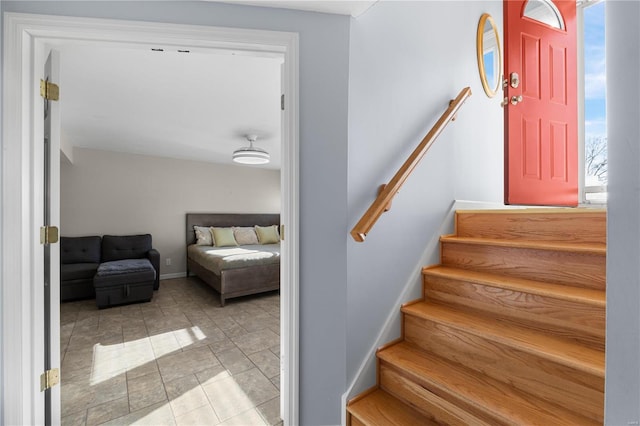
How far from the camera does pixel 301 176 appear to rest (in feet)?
4.49

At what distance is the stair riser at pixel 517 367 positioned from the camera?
39.1 inches

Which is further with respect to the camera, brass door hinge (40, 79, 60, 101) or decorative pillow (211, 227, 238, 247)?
decorative pillow (211, 227, 238, 247)

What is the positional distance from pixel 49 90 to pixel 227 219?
4526 millimetres

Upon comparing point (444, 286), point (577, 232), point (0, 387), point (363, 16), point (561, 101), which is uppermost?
point (363, 16)

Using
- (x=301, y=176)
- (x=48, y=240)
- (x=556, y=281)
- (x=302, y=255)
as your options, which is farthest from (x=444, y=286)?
(x=48, y=240)

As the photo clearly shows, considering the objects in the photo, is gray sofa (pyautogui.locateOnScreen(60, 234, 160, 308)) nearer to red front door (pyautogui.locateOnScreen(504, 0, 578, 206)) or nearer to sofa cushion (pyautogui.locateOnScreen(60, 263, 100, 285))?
sofa cushion (pyautogui.locateOnScreen(60, 263, 100, 285))

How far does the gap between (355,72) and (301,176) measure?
0.64m

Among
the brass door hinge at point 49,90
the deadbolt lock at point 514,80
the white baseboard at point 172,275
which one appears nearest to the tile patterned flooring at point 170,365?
the white baseboard at point 172,275

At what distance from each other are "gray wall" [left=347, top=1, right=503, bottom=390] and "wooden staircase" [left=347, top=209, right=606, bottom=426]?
7.3 inches

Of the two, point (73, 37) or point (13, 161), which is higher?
point (73, 37)

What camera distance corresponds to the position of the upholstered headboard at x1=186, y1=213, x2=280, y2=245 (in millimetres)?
5258

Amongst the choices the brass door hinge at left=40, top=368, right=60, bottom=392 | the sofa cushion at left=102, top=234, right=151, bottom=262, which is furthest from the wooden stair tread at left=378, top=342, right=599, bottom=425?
the sofa cushion at left=102, top=234, right=151, bottom=262

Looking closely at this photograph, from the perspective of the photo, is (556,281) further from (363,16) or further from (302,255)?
(363,16)

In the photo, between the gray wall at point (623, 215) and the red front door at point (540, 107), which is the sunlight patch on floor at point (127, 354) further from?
the red front door at point (540, 107)
